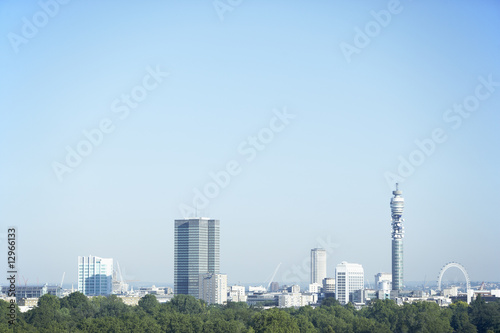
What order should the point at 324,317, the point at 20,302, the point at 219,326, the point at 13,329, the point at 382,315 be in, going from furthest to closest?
the point at 20,302, the point at 382,315, the point at 324,317, the point at 219,326, the point at 13,329

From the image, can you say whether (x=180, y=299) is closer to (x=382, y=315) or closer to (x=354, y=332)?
(x=382, y=315)

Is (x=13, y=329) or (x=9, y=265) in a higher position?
(x=9, y=265)

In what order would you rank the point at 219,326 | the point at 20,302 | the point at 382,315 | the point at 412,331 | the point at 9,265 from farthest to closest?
1. the point at 20,302
2. the point at 382,315
3. the point at 412,331
4. the point at 219,326
5. the point at 9,265

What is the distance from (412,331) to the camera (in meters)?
103

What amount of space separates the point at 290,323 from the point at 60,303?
4879cm

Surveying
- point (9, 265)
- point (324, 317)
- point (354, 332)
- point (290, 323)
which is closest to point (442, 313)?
point (324, 317)

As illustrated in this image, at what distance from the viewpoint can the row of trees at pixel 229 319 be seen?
8819cm

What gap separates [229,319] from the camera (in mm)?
107312

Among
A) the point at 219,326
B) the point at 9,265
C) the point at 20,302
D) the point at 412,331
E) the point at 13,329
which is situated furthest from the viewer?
the point at 20,302

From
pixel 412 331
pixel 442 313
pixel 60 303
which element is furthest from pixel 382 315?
pixel 60 303

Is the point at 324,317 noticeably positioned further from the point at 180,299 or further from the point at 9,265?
the point at 9,265

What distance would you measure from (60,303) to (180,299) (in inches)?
865

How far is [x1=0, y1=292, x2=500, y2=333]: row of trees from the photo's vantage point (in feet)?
289

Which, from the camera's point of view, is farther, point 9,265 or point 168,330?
point 168,330
